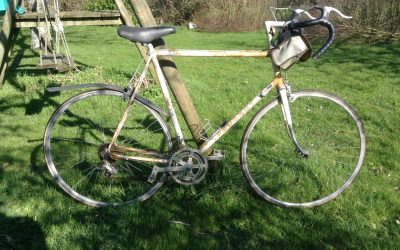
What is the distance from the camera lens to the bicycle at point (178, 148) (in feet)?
11.1

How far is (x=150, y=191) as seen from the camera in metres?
3.66

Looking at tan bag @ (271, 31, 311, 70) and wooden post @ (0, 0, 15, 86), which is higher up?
tan bag @ (271, 31, 311, 70)

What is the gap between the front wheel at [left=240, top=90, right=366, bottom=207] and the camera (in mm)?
3630

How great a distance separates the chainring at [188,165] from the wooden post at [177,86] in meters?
0.25

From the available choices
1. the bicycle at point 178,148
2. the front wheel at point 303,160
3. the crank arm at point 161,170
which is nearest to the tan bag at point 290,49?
the bicycle at point 178,148

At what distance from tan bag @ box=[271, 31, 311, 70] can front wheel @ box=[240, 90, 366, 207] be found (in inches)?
12.6

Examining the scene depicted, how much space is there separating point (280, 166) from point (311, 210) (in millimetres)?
694

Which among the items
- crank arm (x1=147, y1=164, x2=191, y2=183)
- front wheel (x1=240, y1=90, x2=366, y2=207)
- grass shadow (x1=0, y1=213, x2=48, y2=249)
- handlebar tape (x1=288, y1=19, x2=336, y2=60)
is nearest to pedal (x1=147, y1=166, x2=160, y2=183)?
crank arm (x1=147, y1=164, x2=191, y2=183)

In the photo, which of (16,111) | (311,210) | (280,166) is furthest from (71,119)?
(311,210)

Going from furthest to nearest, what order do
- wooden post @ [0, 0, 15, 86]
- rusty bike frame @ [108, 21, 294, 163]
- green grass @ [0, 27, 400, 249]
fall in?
1. wooden post @ [0, 0, 15, 86]
2. rusty bike frame @ [108, 21, 294, 163]
3. green grass @ [0, 27, 400, 249]

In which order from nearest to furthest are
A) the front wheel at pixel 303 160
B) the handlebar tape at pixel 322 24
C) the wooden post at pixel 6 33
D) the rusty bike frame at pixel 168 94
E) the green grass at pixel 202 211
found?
the handlebar tape at pixel 322 24
the green grass at pixel 202 211
the rusty bike frame at pixel 168 94
the front wheel at pixel 303 160
the wooden post at pixel 6 33

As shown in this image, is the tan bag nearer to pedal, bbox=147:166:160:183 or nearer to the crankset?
the crankset

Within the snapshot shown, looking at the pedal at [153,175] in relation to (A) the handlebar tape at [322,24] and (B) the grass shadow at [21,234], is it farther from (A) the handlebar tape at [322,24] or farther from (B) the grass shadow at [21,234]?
(A) the handlebar tape at [322,24]

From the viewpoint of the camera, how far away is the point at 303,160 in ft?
13.4
